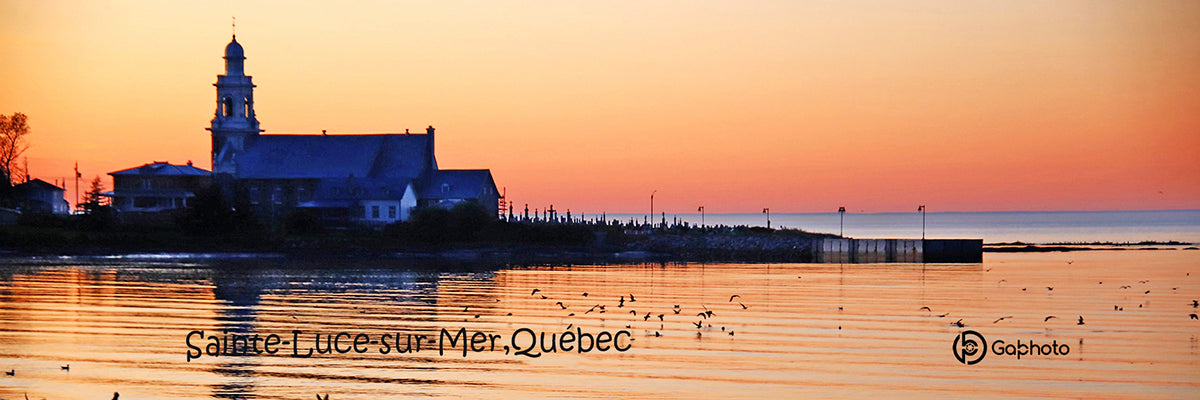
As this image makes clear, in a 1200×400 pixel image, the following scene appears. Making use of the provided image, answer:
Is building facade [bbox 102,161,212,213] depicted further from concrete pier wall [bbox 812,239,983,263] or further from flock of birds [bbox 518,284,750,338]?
flock of birds [bbox 518,284,750,338]

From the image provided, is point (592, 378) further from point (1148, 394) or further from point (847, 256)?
point (847, 256)

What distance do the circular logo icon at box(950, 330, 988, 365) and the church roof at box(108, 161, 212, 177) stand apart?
6979 centimetres

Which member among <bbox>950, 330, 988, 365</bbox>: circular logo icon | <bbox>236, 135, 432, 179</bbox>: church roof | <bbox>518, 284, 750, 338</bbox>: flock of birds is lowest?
<bbox>950, 330, 988, 365</bbox>: circular logo icon

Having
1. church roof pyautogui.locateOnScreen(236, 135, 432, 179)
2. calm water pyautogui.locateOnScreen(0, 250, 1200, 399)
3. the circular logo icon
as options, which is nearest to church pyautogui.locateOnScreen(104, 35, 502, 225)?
church roof pyautogui.locateOnScreen(236, 135, 432, 179)

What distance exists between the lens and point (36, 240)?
73250 mm

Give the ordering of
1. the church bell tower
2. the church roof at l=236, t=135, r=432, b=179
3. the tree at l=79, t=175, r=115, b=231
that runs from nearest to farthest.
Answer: the tree at l=79, t=175, r=115, b=231 < the church bell tower < the church roof at l=236, t=135, r=432, b=179

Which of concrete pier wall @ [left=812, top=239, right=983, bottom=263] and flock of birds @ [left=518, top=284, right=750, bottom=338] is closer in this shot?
flock of birds @ [left=518, top=284, right=750, bottom=338]

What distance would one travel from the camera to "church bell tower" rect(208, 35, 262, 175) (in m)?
94.1

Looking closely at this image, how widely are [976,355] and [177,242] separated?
59.1 m

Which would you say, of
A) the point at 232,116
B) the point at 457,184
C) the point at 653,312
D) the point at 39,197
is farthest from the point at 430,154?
the point at 653,312

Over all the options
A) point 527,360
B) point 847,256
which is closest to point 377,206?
point 847,256

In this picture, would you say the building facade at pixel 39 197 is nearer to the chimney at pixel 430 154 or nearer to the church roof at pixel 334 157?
the church roof at pixel 334 157

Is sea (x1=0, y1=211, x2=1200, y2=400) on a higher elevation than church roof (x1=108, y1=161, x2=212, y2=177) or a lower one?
lower

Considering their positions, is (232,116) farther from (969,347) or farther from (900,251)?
(969,347)
